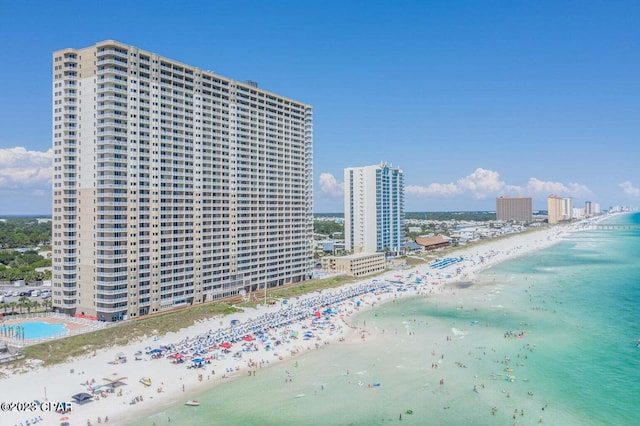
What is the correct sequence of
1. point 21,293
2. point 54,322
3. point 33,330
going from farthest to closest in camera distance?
point 21,293 → point 54,322 → point 33,330

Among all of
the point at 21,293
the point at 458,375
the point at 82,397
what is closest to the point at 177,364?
the point at 82,397

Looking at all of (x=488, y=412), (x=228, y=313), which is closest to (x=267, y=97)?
(x=228, y=313)

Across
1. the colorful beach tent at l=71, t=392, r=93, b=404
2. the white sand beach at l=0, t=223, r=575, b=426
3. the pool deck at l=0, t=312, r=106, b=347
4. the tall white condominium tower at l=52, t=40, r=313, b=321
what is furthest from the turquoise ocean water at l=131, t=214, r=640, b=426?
the tall white condominium tower at l=52, t=40, r=313, b=321

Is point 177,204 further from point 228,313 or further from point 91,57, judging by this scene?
point 91,57

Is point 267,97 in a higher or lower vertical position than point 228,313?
higher

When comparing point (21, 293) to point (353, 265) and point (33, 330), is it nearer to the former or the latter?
point (33, 330)

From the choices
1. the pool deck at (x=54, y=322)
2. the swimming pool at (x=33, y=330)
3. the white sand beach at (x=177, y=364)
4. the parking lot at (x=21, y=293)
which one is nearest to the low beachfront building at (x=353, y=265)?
the white sand beach at (x=177, y=364)

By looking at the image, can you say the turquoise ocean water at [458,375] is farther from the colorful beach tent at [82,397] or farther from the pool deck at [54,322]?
the pool deck at [54,322]
